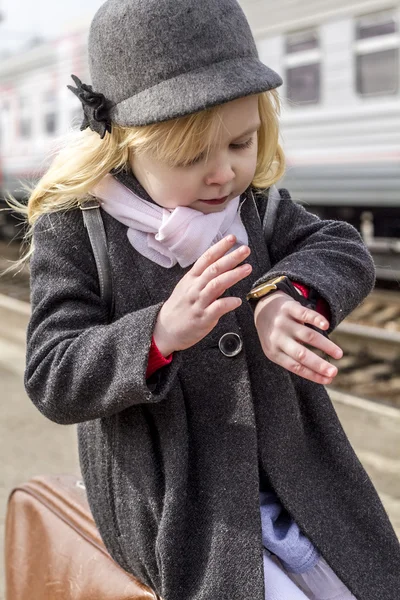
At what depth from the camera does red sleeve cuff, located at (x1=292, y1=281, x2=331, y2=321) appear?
1.33 metres

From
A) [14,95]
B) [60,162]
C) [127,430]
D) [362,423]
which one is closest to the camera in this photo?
[127,430]

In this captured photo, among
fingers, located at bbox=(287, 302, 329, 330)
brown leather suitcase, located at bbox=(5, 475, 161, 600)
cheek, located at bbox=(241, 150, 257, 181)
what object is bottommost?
brown leather suitcase, located at bbox=(5, 475, 161, 600)

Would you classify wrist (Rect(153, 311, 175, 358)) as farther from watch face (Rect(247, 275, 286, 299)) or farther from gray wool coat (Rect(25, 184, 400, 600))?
watch face (Rect(247, 275, 286, 299))

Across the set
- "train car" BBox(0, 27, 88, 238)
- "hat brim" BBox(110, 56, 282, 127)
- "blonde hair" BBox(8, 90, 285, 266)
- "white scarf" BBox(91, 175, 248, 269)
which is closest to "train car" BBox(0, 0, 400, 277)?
"train car" BBox(0, 27, 88, 238)

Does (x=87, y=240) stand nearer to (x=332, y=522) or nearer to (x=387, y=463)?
(x=332, y=522)

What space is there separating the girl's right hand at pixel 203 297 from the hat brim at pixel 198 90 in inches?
9.2

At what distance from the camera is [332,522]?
1386mm

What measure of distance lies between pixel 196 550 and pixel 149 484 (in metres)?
0.13

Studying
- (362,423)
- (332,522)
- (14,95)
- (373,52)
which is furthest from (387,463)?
(14,95)

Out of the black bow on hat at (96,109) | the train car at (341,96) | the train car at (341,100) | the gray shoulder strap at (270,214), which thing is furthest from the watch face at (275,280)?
the train car at (341,96)

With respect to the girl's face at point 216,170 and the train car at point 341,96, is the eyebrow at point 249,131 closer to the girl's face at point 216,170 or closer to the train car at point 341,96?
the girl's face at point 216,170

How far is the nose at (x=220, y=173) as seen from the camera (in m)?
1.33

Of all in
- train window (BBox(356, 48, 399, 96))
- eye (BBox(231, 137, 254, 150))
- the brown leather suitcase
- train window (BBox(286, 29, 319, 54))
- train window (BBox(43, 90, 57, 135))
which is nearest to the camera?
eye (BBox(231, 137, 254, 150))

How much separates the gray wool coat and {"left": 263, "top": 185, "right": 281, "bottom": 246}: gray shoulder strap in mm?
40
